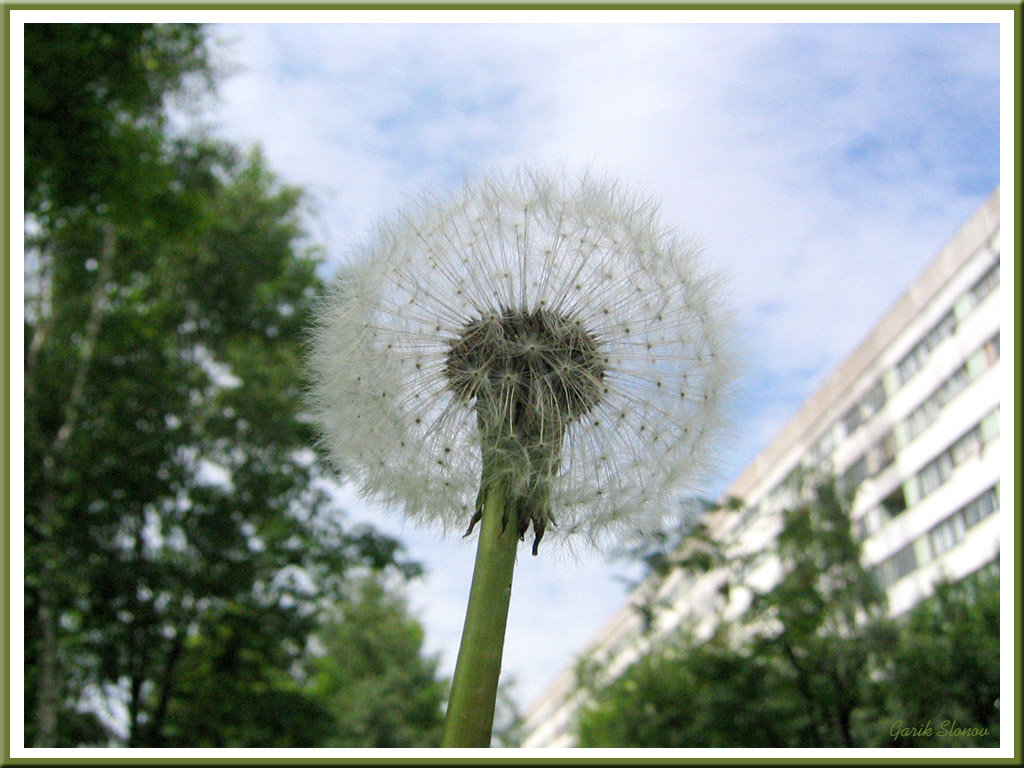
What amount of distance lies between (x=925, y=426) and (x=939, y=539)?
15.6 feet

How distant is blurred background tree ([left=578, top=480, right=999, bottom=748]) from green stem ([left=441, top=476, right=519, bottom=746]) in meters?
13.9

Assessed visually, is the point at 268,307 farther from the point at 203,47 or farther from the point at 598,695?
the point at 598,695

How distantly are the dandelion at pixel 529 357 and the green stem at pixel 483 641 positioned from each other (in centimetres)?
32

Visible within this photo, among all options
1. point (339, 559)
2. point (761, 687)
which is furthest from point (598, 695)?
point (339, 559)

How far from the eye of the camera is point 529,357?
291 centimetres

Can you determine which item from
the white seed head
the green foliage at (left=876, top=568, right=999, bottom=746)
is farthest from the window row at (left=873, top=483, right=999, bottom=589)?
the white seed head

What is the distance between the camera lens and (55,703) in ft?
48.3

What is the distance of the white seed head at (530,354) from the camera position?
119 inches

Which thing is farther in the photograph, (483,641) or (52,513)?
(52,513)

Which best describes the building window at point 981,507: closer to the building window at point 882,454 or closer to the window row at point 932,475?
the window row at point 932,475

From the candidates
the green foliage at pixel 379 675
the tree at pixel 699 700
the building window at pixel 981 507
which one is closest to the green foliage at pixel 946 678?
the tree at pixel 699 700

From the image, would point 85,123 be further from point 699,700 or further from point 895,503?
point 895,503

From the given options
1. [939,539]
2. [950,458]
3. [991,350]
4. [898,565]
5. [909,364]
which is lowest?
[898,565]

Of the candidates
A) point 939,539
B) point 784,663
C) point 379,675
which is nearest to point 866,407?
point 939,539
